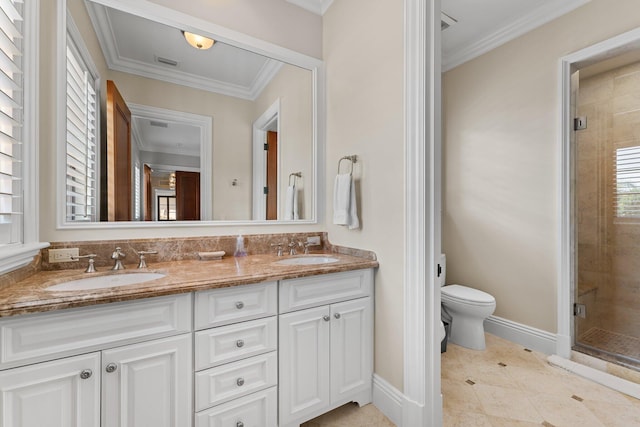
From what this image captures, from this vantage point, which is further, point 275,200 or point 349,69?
point 275,200

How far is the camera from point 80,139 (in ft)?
4.70

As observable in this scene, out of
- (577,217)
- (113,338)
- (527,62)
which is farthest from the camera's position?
(527,62)

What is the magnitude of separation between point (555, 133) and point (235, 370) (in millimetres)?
2683

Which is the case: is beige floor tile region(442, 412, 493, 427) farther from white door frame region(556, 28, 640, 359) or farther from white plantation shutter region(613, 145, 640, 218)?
white plantation shutter region(613, 145, 640, 218)

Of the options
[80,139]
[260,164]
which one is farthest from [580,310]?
[80,139]

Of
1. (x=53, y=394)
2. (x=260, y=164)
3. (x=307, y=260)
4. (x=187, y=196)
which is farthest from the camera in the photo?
(x=260, y=164)

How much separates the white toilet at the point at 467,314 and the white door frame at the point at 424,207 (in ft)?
2.87

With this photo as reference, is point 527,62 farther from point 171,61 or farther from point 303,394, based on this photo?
point 303,394

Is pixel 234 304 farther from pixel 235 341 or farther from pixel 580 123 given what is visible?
pixel 580 123

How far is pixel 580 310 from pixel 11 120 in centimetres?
352

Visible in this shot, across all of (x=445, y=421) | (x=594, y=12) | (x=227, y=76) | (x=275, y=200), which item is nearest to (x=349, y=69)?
(x=227, y=76)

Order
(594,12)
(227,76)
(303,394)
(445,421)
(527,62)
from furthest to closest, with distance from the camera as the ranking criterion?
(527,62) < (594,12) < (227,76) < (445,421) < (303,394)

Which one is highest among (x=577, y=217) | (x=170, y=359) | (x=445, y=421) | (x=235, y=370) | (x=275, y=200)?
(x=275, y=200)

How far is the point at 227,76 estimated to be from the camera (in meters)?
1.83
